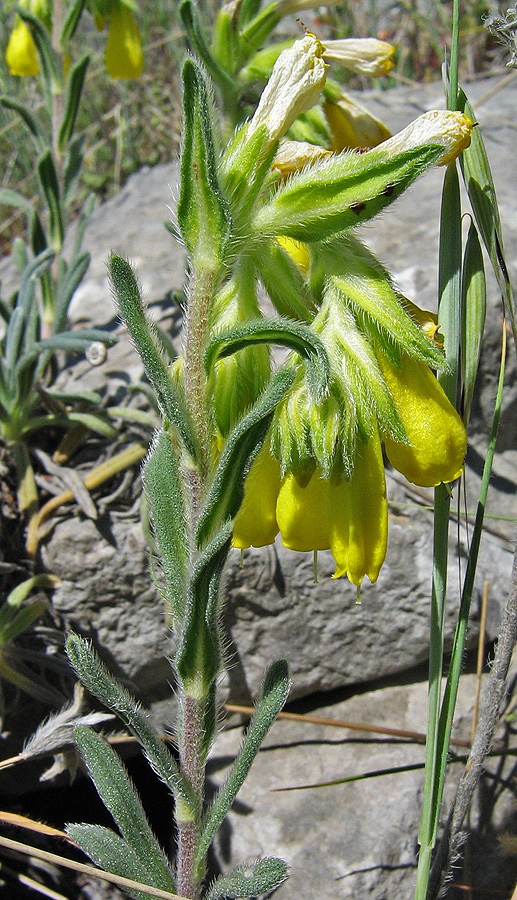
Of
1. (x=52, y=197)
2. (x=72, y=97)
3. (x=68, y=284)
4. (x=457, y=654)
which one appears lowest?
(x=457, y=654)

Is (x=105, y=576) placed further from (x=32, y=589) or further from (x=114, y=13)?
(x=114, y=13)

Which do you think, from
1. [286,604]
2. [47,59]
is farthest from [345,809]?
[47,59]

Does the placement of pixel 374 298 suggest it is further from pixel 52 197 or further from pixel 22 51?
pixel 22 51

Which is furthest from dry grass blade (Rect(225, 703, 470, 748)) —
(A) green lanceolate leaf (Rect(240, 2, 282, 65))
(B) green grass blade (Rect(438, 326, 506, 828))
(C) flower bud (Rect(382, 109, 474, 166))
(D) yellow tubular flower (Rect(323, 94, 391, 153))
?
(A) green lanceolate leaf (Rect(240, 2, 282, 65))

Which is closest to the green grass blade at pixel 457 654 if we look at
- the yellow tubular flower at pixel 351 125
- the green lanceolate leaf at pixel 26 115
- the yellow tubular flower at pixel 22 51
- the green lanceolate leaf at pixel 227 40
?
the yellow tubular flower at pixel 351 125

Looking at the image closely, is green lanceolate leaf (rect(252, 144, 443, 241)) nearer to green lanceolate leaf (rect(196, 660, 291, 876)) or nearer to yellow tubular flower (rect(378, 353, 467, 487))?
yellow tubular flower (rect(378, 353, 467, 487))

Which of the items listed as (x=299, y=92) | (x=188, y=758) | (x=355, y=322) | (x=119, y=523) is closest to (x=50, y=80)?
(x=119, y=523)
